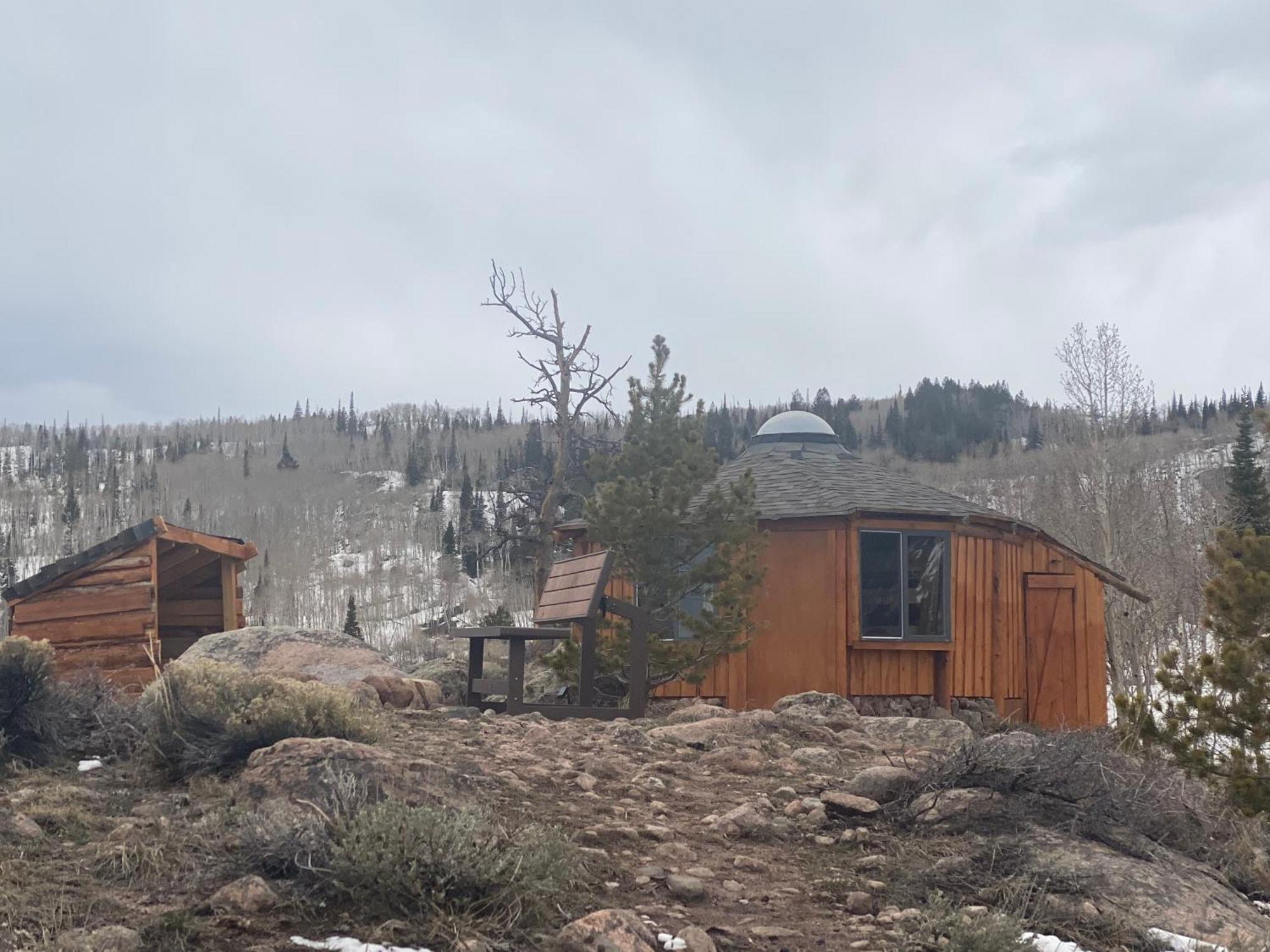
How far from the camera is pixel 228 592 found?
11680mm

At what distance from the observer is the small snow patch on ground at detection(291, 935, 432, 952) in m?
3.38

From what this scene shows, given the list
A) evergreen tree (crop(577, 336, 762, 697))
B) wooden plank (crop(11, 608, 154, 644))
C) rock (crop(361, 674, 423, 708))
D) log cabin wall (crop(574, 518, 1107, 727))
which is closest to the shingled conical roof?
log cabin wall (crop(574, 518, 1107, 727))

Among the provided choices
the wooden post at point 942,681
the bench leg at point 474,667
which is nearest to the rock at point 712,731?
the bench leg at point 474,667

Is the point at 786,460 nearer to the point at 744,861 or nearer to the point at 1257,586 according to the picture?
the point at 1257,586

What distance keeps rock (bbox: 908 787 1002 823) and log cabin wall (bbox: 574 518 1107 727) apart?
896 centimetres

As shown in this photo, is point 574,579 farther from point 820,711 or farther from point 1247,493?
point 1247,493

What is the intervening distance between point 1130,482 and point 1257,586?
71.4ft

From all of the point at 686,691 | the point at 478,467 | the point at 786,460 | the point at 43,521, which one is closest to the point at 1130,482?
the point at 786,460

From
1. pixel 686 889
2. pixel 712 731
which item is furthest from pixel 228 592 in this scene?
pixel 686 889

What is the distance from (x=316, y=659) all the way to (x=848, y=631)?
740cm

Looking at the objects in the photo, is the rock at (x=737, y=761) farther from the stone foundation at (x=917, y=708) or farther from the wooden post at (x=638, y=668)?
the stone foundation at (x=917, y=708)

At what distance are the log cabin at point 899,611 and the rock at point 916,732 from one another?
19.8ft

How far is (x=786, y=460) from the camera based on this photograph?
1755 cm

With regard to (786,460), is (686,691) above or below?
below
